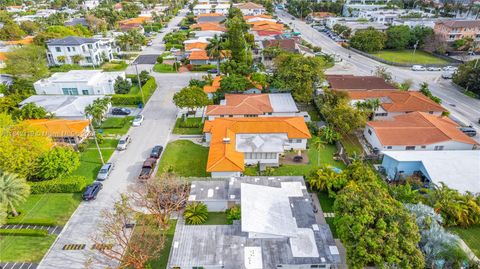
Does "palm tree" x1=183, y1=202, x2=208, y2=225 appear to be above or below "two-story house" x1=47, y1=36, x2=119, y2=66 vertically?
below

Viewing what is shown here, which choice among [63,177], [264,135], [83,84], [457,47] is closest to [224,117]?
[264,135]

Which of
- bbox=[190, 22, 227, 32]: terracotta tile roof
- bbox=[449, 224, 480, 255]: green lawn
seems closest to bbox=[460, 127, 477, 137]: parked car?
bbox=[449, 224, 480, 255]: green lawn

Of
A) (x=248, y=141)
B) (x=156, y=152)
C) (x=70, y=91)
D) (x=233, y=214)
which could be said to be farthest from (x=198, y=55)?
(x=233, y=214)

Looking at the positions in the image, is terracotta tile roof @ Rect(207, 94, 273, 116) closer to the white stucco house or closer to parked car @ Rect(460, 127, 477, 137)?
the white stucco house

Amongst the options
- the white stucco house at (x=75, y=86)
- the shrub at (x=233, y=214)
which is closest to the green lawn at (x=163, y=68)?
the white stucco house at (x=75, y=86)

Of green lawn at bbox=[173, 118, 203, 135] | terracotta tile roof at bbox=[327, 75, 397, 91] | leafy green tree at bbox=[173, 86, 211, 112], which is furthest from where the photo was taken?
terracotta tile roof at bbox=[327, 75, 397, 91]

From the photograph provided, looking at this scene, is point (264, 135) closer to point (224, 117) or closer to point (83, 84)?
point (224, 117)

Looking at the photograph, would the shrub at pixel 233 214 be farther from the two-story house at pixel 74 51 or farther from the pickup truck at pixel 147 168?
the two-story house at pixel 74 51
